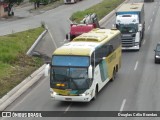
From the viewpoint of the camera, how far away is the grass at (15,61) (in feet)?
95.2

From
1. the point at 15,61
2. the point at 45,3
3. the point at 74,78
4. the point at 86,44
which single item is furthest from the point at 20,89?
the point at 45,3

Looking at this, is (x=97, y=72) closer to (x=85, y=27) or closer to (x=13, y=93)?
(x=13, y=93)

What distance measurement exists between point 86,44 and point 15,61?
31.9 ft

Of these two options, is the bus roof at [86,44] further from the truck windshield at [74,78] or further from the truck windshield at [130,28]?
the truck windshield at [130,28]

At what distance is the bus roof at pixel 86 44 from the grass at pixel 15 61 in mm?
4712

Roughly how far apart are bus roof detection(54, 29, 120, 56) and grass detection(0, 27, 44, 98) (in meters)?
4.71

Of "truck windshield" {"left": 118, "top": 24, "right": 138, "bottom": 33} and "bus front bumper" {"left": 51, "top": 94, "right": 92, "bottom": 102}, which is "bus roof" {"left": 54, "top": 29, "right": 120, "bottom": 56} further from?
"truck windshield" {"left": 118, "top": 24, "right": 138, "bottom": 33}

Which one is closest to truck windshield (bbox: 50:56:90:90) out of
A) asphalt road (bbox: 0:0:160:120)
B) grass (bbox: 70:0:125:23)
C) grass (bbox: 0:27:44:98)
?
asphalt road (bbox: 0:0:160:120)

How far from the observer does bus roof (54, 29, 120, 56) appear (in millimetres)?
24375

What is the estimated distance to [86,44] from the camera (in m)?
26.0

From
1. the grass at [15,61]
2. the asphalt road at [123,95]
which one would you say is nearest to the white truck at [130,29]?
the asphalt road at [123,95]

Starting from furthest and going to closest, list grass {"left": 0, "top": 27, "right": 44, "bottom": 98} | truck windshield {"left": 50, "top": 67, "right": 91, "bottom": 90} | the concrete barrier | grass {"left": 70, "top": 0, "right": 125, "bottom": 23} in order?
1. grass {"left": 70, "top": 0, "right": 125, "bottom": 23}
2. grass {"left": 0, "top": 27, "right": 44, "bottom": 98}
3. the concrete barrier
4. truck windshield {"left": 50, "top": 67, "right": 91, "bottom": 90}

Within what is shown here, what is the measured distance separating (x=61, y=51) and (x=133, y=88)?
589 cm

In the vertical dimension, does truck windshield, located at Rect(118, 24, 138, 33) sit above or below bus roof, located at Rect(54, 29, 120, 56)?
below
